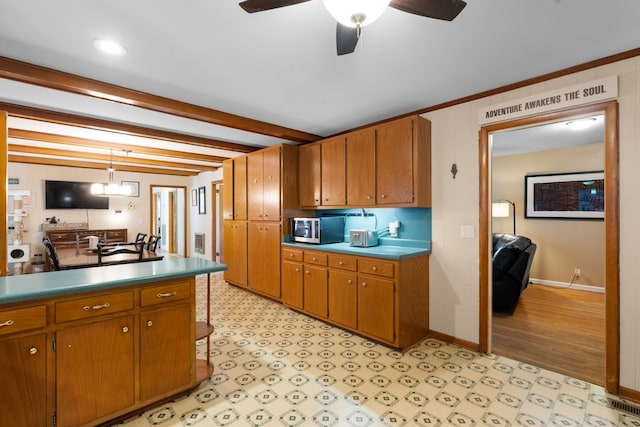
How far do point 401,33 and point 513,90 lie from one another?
1408mm

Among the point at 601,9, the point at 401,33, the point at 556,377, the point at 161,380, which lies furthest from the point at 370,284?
the point at 601,9

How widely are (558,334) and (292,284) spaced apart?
2.98 metres

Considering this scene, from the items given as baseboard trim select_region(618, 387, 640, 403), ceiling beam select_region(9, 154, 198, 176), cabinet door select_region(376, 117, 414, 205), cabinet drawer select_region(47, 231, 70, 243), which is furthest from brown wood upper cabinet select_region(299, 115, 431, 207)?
cabinet drawer select_region(47, 231, 70, 243)

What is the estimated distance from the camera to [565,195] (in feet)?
16.7

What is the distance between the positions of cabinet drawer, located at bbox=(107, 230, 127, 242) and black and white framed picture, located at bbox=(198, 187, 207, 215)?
1.78 meters

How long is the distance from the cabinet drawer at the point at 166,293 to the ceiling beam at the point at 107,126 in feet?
8.82

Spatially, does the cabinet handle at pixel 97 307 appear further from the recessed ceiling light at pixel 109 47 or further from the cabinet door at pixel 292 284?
the cabinet door at pixel 292 284

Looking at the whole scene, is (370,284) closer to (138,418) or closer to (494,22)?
(138,418)

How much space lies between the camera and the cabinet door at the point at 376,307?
288 cm

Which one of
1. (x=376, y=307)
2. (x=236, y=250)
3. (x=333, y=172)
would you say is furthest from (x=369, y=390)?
(x=236, y=250)

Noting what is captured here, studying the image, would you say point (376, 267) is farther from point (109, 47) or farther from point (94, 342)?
point (109, 47)

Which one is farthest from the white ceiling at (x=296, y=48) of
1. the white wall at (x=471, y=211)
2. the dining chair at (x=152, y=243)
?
the dining chair at (x=152, y=243)

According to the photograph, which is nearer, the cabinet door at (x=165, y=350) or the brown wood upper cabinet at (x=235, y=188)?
the cabinet door at (x=165, y=350)

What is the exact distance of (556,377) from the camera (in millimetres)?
2402
